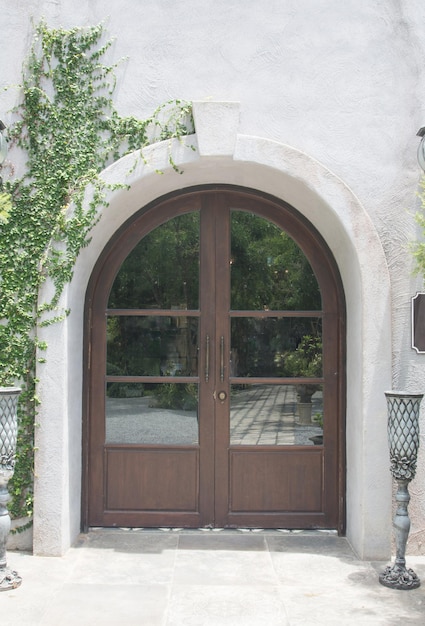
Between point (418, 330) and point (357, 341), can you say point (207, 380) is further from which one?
point (418, 330)

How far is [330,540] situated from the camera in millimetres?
5305

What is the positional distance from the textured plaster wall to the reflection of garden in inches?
29.0

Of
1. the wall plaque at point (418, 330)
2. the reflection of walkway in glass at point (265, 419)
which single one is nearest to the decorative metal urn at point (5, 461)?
the reflection of walkway in glass at point (265, 419)

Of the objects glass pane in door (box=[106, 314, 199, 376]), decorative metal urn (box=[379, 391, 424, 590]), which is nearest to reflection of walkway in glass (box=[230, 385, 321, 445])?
glass pane in door (box=[106, 314, 199, 376])

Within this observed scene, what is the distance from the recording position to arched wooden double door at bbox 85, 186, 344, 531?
18.2ft

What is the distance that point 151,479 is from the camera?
18.3 ft

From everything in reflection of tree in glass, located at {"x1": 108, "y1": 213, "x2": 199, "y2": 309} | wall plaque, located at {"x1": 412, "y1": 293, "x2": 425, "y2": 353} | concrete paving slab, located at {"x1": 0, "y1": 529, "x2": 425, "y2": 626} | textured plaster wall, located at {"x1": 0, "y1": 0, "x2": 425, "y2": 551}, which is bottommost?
concrete paving slab, located at {"x1": 0, "y1": 529, "x2": 425, "y2": 626}

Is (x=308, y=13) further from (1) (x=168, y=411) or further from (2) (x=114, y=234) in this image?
(1) (x=168, y=411)

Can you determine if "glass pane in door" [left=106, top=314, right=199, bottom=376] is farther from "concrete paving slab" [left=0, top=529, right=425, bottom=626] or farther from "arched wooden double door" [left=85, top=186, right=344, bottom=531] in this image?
"concrete paving slab" [left=0, top=529, right=425, bottom=626]

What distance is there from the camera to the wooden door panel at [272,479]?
554cm

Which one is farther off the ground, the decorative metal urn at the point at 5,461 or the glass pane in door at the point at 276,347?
the glass pane in door at the point at 276,347

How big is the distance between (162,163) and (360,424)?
8.50ft

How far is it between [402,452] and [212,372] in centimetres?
183

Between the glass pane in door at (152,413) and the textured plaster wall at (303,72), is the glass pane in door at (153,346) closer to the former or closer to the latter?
the glass pane in door at (152,413)
